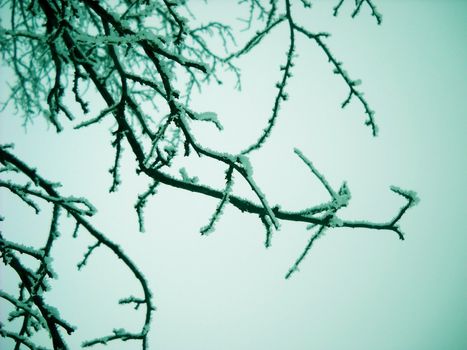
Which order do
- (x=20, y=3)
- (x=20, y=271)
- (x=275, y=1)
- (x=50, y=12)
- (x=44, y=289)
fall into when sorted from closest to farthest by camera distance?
(x=50, y=12)
(x=44, y=289)
(x=20, y=271)
(x=275, y=1)
(x=20, y=3)

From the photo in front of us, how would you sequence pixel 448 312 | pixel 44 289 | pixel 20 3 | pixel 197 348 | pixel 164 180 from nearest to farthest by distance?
1. pixel 164 180
2. pixel 44 289
3. pixel 20 3
4. pixel 197 348
5. pixel 448 312

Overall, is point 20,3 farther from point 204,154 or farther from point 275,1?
point 204,154

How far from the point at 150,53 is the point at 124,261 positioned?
1237 millimetres

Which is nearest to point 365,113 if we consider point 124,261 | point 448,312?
point 124,261

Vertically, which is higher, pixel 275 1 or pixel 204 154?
pixel 275 1

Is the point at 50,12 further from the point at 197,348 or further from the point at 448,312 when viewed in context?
the point at 448,312

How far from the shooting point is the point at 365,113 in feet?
6.08

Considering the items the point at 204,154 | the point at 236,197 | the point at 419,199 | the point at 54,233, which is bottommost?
the point at 419,199

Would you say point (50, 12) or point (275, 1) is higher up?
point (275, 1)

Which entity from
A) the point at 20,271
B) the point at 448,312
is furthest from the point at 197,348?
the point at 448,312

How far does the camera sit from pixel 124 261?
1979 mm

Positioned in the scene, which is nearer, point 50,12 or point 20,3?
point 50,12

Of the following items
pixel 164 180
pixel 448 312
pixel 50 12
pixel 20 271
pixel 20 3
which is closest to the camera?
pixel 164 180

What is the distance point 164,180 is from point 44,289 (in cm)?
113
